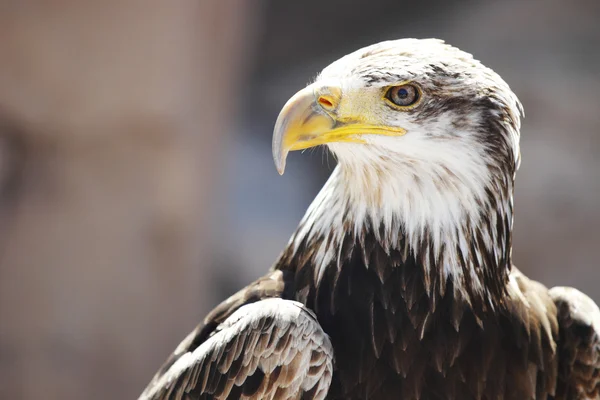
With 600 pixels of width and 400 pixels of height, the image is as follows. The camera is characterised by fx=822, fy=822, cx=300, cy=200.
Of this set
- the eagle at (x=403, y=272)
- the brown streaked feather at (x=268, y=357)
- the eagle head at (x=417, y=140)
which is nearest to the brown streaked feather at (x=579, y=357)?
the eagle at (x=403, y=272)

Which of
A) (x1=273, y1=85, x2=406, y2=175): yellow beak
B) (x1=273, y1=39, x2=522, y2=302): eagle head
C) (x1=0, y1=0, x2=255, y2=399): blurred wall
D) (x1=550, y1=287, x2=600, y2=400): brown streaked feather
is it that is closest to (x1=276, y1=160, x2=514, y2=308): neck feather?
(x1=273, y1=39, x2=522, y2=302): eagle head

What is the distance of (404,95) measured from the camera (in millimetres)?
2092

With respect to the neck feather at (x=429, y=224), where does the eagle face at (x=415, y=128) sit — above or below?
above

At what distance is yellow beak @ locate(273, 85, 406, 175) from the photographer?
2088 millimetres

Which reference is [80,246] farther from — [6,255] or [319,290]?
[319,290]

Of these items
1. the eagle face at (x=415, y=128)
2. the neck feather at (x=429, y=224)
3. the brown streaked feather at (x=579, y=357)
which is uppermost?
the eagle face at (x=415, y=128)

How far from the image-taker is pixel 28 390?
487 cm

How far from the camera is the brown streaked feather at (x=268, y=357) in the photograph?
6.97 feet

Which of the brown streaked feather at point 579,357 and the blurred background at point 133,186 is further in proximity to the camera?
the blurred background at point 133,186

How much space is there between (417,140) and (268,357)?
2.24 ft

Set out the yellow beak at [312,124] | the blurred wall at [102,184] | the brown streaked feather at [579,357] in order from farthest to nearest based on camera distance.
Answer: the blurred wall at [102,184]
the brown streaked feather at [579,357]
the yellow beak at [312,124]

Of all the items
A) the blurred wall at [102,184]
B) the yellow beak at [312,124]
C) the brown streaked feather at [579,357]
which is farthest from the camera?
the blurred wall at [102,184]

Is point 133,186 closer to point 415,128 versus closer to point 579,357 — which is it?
point 415,128

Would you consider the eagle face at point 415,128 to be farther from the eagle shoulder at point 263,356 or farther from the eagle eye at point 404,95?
the eagle shoulder at point 263,356
